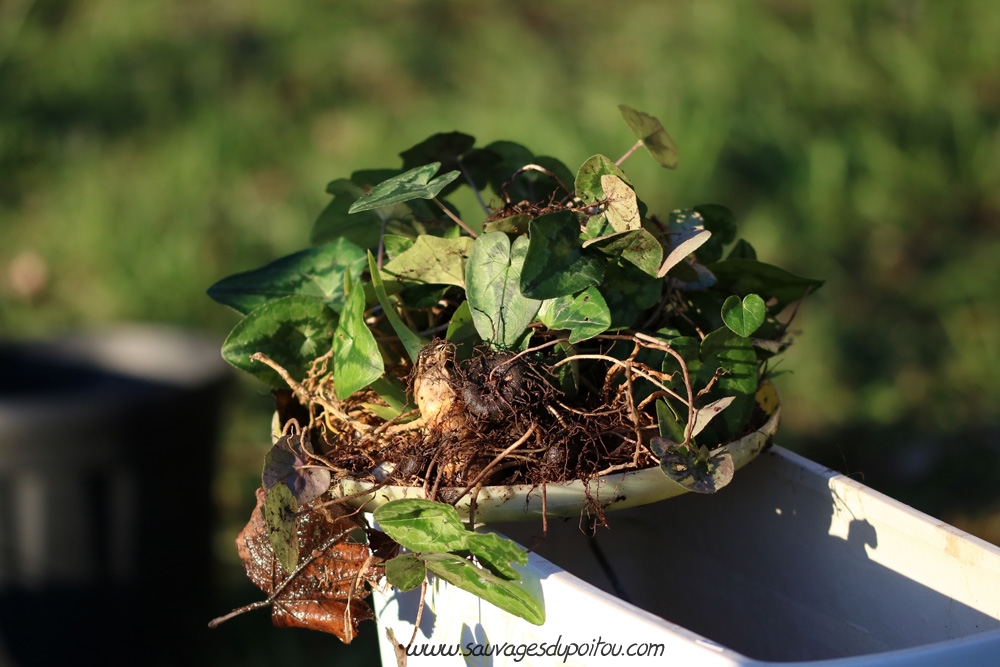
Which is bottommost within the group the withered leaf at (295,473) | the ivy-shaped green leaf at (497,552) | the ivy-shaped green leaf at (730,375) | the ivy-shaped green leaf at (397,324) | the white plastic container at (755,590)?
the white plastic container at (755,590)

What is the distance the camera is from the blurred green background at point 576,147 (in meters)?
1.95

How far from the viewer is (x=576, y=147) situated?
2279mm

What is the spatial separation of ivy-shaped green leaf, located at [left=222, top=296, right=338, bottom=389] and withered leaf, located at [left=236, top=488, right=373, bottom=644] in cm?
11

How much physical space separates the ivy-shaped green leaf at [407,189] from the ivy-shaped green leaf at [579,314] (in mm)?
108

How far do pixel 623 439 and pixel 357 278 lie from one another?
0.24 meters

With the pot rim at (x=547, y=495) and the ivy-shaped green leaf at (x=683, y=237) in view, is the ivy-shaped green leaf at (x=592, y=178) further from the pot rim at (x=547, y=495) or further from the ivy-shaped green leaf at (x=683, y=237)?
the pot rim at (x=547, y=495)

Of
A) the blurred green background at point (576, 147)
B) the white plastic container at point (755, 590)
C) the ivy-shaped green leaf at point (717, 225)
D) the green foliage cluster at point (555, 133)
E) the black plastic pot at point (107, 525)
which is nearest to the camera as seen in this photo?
the white plastic container at point (755, 590)

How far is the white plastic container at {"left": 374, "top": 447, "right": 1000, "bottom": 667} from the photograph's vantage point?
21.2 inches

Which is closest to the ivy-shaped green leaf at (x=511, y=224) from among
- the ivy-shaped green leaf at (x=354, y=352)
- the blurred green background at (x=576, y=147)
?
the ivy-shaped green leaf at (x=354, y=352)

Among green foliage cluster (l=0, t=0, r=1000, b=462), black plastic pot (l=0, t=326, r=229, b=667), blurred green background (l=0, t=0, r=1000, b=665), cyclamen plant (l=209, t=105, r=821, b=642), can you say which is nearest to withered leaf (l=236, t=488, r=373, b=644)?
cyclamen plant (l=209, t=105, r=821, b=642)

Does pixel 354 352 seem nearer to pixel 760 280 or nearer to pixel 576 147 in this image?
pixel 760 280

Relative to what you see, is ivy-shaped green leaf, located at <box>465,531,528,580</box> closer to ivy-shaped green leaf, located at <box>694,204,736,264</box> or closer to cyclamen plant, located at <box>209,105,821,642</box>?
cyclamen plant, located at <box>209,105,821,642</box>

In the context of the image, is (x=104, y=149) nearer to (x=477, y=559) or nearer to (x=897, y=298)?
(x=897, y=298)

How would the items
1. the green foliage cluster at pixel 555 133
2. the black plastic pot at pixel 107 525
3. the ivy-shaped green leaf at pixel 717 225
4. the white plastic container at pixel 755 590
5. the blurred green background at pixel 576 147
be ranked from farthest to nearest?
the green foliage cluster at pixel 555 133 < the blurred green background at pixel 576 147 < the black plastic pot at pixel 107 525 < the ivy-shaped green leaf at pixel 717 225 < the white plastic container at pixel 755 590
